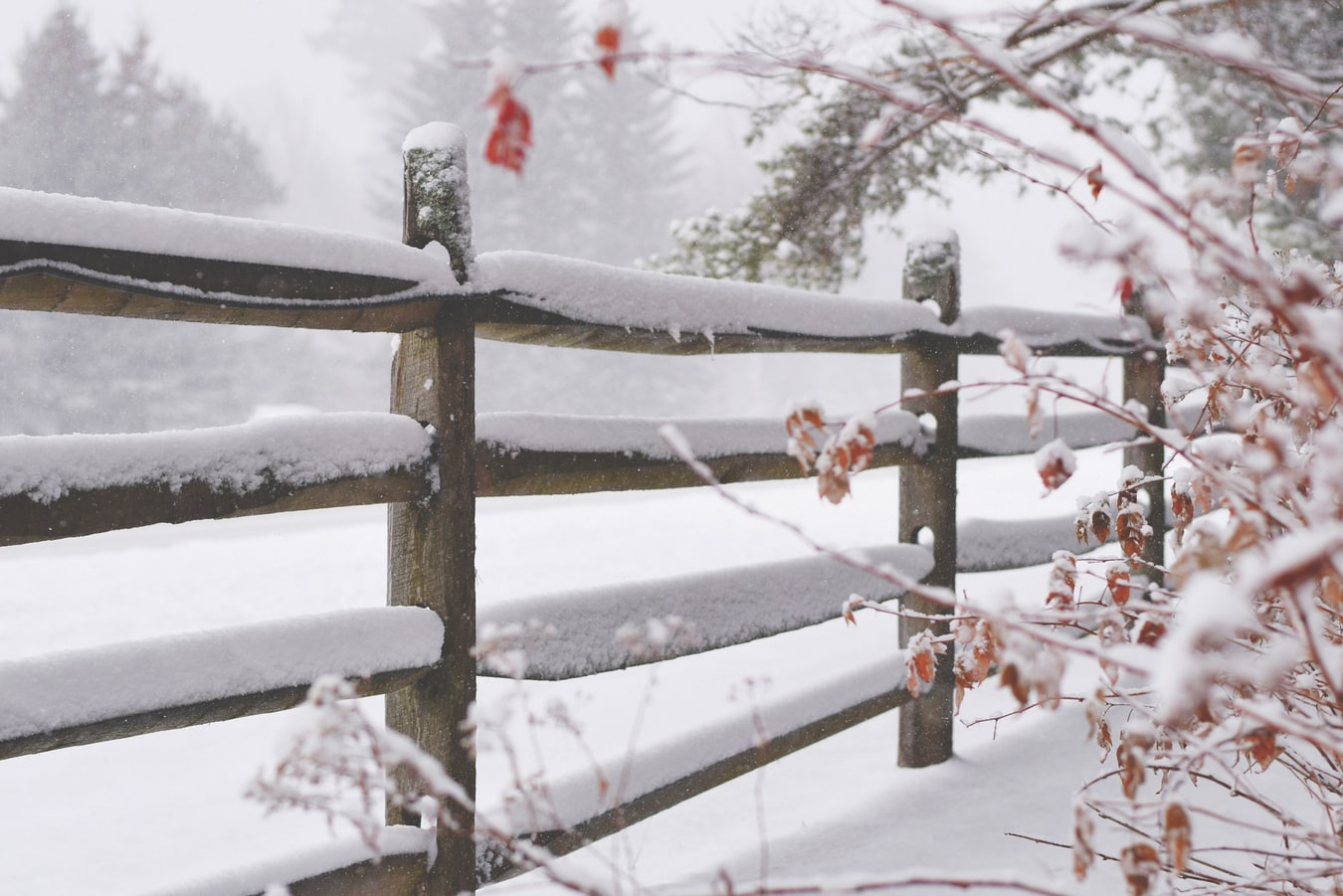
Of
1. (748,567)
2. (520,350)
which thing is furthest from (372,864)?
(520,350)

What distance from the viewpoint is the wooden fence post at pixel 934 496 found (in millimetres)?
3482

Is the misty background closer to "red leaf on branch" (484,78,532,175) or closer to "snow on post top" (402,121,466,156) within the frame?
"snow on post top" (402,121,466,156)

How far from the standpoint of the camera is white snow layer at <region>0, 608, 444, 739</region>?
1.50 metres

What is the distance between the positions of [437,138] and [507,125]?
1141 millimetres

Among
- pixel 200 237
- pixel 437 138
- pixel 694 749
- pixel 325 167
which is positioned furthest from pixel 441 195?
pixel 325 167

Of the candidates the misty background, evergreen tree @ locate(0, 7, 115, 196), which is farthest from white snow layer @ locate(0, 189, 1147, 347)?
evergreen tree @ locate(0, 7, 115, 196)

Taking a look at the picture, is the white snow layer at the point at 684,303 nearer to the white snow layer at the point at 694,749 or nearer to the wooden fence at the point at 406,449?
the wooden fence at the point at 406,449

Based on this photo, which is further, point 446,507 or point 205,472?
point 446,507

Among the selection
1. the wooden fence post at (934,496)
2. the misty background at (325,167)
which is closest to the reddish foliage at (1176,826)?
the wooden fence post at (934,496)

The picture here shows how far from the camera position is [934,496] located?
349 centimetres

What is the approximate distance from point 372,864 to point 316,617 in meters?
0.48

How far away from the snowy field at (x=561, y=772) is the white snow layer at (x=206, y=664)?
27 cm

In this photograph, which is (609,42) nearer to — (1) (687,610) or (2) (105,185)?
(1) (687,610)

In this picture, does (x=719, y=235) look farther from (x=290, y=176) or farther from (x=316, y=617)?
(x=290, y=176)
